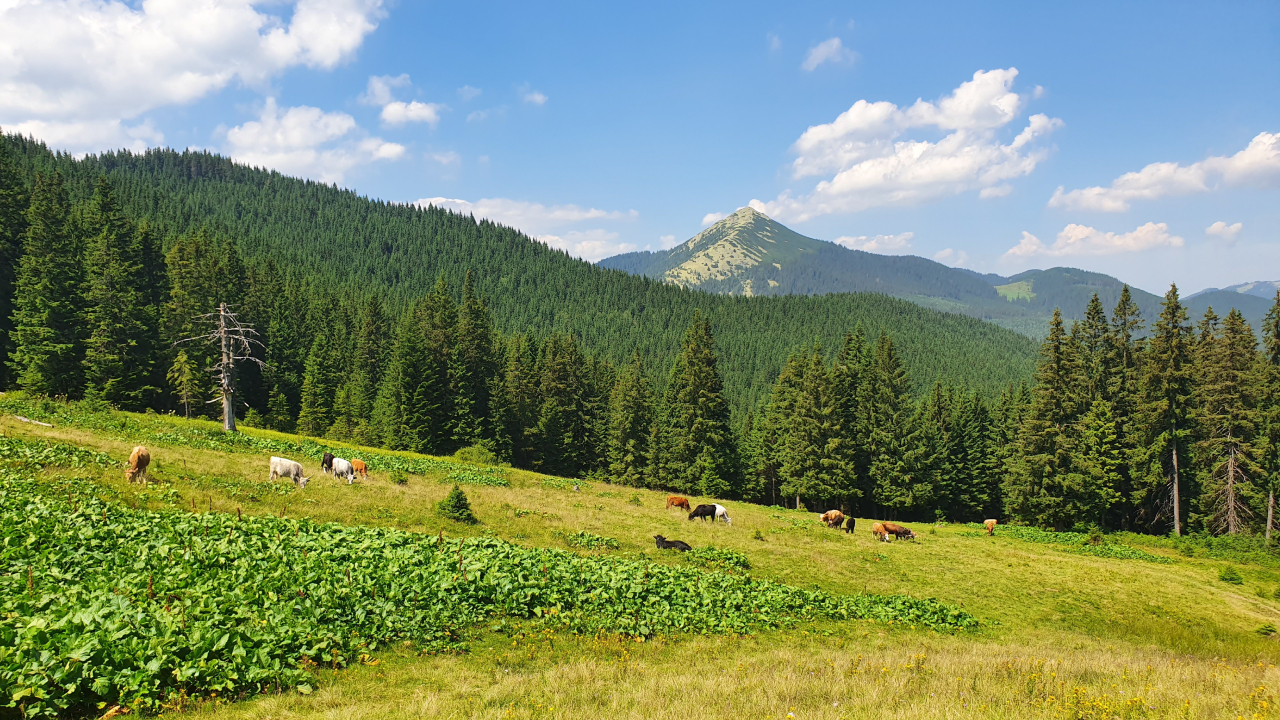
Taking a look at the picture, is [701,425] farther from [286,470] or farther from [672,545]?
[286,470]

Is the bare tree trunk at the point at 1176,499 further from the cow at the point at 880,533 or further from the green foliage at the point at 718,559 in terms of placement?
the green foliage at the point at 718,559

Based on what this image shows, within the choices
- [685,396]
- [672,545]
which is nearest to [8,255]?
[685,396]

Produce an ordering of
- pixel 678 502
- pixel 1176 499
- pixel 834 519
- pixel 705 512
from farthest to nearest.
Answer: pixel 1176 499, pixel 834 519, pixel 678 502, pixel 705 512

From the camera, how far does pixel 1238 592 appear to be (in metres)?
25.2

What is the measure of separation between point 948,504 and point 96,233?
9377cm

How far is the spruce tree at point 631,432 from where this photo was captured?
68500 millimetres

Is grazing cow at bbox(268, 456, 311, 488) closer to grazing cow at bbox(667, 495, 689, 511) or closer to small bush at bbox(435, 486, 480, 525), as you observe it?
small bush at bbox(435, 486, 480, 525)

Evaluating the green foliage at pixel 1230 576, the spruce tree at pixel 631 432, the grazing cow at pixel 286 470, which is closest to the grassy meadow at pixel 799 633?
the green foliage at pixel 1230 576

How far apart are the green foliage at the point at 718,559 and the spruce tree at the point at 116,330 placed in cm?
5448

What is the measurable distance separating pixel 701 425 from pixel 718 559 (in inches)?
1595

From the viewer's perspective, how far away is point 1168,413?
1699 inches

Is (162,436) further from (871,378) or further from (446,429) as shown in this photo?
(871,378)

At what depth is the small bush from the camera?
21.2 m

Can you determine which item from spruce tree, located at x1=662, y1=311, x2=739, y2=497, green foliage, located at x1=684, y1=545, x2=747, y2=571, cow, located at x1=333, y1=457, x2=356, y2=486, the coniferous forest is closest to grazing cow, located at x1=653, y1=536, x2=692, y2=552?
green foliage, located at x1=684, y1=545, x2=747, y2=571
